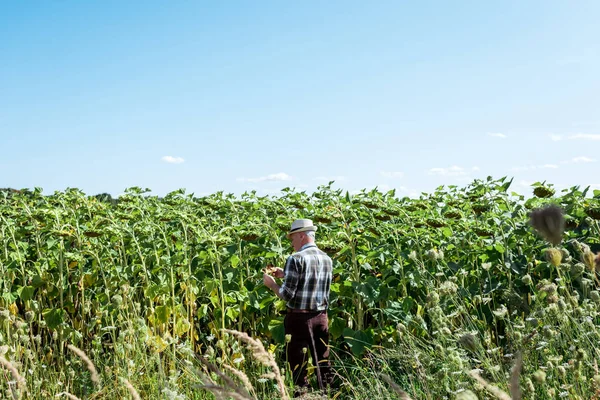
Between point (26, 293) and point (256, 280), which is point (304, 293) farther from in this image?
point (26, 293)

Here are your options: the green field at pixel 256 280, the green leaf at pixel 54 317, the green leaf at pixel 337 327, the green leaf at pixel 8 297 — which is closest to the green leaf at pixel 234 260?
the green field at pixel 256 280

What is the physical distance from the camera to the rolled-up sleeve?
574 cm

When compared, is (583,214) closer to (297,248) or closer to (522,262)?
(522,262)

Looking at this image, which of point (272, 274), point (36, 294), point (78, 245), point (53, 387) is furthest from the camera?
point (36, 294)

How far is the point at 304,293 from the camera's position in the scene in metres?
5.80

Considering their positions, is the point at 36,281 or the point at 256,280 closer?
the point at 256,280

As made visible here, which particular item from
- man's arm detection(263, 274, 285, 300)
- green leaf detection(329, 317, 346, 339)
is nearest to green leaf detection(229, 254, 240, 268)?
man's arm detection(263, 274, 285, 300)

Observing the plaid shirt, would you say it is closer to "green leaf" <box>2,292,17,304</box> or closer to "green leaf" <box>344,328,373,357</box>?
"green leaf" <box>344,328,373,357</box>

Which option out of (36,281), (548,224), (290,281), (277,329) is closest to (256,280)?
(277,329)

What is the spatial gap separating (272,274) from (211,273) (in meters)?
0.82

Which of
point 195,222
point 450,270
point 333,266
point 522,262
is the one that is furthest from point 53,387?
point 522,262

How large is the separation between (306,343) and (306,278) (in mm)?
612

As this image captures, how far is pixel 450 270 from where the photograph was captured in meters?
6.25

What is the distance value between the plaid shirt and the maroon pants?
0.11 meters
